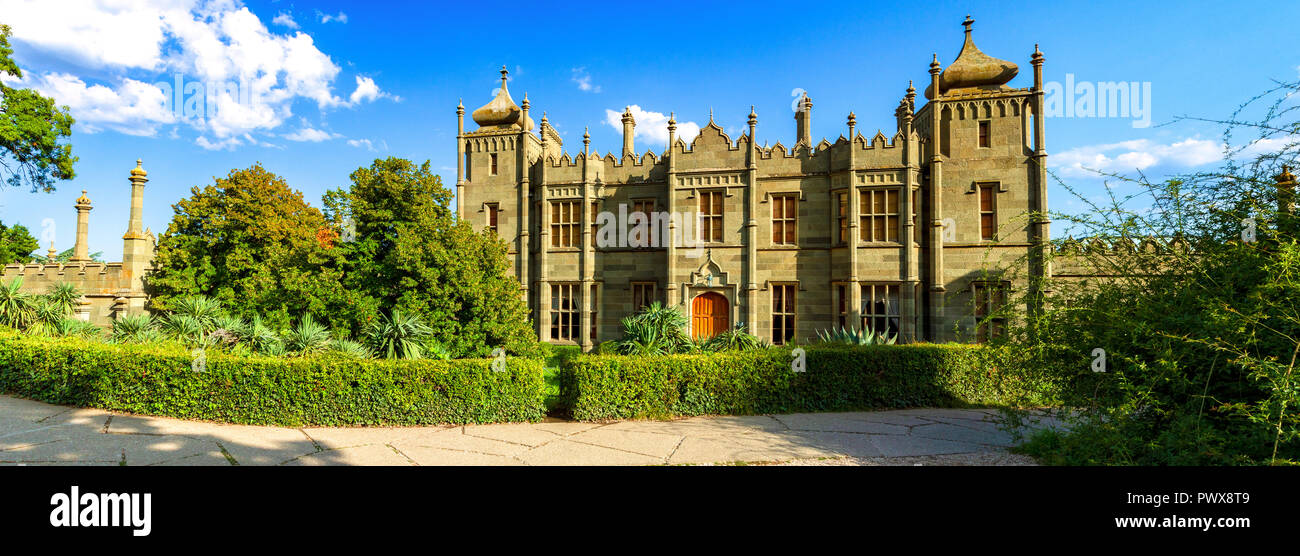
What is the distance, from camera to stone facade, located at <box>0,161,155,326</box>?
17.0 metres

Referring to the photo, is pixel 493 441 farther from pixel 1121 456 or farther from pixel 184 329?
pixel 184 329

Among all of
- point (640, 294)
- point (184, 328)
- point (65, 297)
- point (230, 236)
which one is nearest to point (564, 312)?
point (640, 294)

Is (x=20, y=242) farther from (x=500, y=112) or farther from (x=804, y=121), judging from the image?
(x=804, y=121)

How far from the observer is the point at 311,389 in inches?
303

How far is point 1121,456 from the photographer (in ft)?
16.5

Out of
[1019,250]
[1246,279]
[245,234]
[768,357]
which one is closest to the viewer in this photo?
[1246,279]

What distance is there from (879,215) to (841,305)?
3305 mm

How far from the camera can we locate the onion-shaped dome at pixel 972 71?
17.5 meters

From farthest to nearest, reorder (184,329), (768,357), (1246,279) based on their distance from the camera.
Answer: (184,329) < (768,357) < (1246,279)

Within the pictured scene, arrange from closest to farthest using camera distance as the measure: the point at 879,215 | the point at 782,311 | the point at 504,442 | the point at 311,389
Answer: the point at 504,442 < the point at 311,389 < the point at 879,215 < the point at 782,311

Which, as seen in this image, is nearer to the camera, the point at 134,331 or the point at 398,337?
the point at 398,337

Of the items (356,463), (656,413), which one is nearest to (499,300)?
(656,413)

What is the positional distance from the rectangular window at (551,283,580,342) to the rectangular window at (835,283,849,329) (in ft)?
30.9

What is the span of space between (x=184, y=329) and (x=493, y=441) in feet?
29.4
